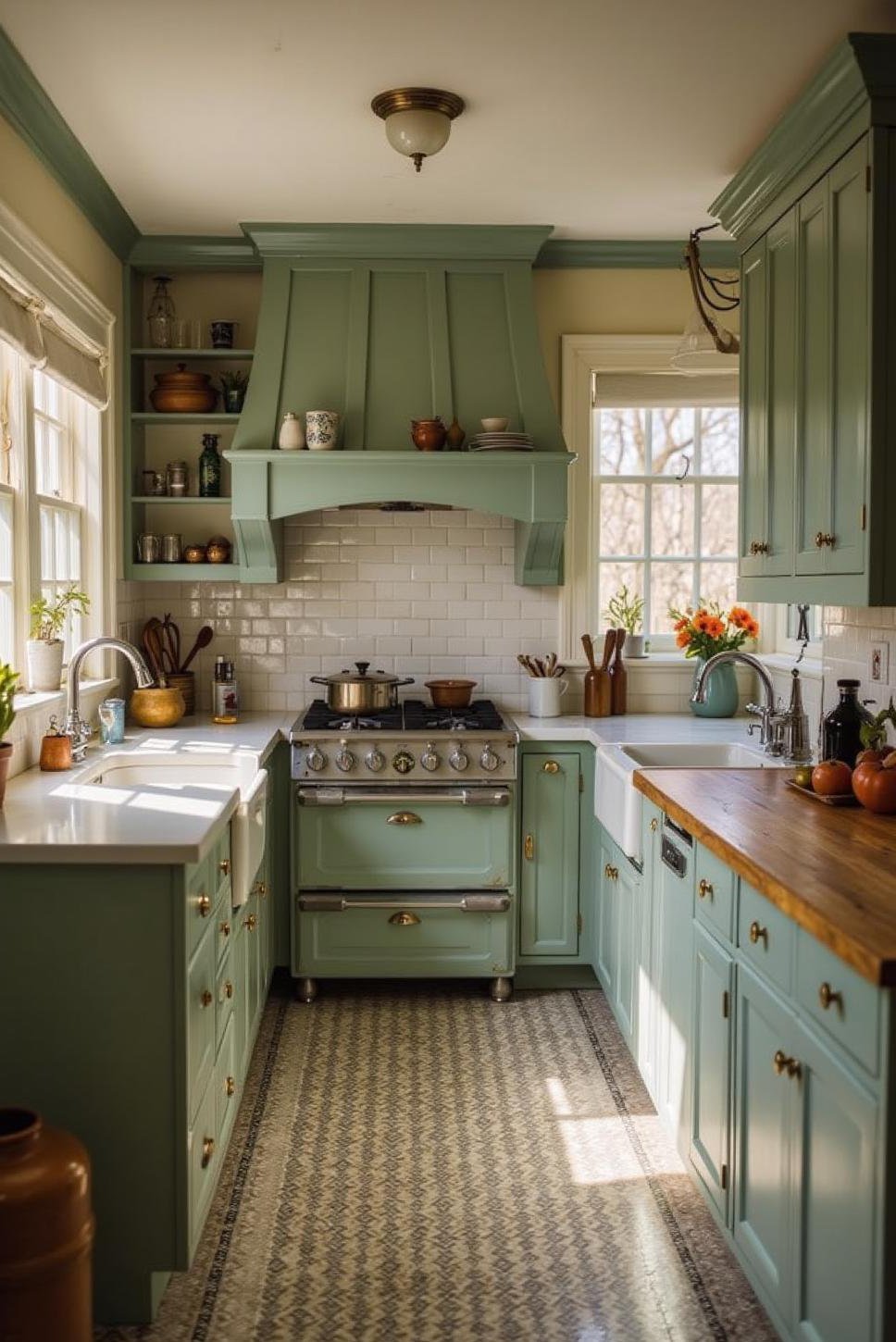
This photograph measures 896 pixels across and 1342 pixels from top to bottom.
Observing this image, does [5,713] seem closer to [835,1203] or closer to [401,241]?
[835,1203]

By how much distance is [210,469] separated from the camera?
4840 millimetres

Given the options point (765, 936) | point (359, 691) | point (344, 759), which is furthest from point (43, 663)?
point (765, 936)

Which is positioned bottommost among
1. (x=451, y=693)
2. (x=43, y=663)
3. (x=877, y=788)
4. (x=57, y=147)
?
(x=877, y=788)

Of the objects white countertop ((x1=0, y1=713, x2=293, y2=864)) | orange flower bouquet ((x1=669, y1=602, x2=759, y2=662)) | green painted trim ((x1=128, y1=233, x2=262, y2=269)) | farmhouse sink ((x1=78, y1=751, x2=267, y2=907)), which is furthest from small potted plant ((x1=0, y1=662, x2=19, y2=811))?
orange flower bouquet ((x1=669, y1=602, x2=759, y2=662))

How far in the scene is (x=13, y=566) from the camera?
11.8ft

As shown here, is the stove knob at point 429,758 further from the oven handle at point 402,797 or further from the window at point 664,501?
the window at point 664,501

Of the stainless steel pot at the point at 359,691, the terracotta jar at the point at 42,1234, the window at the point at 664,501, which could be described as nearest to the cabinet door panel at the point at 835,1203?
the terracotta jar at the point at 42,1234

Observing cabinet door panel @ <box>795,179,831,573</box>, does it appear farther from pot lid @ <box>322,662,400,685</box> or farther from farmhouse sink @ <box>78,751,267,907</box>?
pot lid @ <box>322,662,400,685</box>

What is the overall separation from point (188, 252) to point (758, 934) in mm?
3594

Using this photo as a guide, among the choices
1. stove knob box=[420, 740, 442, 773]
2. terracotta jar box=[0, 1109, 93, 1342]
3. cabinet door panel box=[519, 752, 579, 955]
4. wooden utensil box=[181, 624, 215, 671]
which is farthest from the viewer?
wooden utensil box=[181, 624, 215, 671]

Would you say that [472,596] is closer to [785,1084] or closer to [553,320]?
[553,320]

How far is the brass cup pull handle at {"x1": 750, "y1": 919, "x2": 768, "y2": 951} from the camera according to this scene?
7.80 feet

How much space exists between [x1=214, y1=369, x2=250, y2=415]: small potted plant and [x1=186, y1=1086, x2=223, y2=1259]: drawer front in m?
2.79

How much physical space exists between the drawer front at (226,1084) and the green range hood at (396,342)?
203 centimetres
